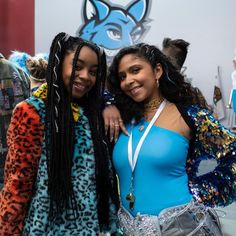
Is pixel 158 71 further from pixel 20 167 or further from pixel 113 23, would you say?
pixel 113 23

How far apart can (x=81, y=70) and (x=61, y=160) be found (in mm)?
355

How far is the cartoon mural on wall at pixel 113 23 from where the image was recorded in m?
6.02

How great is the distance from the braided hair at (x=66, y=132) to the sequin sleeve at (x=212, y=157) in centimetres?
35

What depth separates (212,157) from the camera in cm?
154

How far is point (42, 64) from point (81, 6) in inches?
137

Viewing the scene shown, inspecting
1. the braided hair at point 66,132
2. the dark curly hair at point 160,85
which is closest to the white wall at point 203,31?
the dark curly hair at point 160,85

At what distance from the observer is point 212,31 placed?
18.1 feet

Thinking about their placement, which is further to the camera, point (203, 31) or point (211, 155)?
point (203, 31)

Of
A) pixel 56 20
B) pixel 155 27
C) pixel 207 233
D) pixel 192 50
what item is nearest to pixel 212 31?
pixel 192 50

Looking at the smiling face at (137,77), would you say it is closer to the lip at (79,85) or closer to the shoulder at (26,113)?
the lip at (79,85)

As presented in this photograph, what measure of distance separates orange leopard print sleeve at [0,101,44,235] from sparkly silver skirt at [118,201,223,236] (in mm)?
422

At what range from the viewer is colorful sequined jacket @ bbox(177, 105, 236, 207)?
1.47 meters

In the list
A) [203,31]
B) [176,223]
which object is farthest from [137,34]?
[176,223]

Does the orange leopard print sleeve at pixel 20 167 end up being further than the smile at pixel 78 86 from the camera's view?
No
